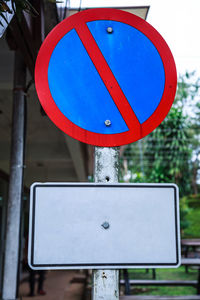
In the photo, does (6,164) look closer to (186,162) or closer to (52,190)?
(52,190)

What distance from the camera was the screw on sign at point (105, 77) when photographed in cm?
173

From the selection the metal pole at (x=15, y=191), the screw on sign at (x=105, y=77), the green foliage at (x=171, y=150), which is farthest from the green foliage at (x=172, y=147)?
the screw on sign at (x=105, y=77)

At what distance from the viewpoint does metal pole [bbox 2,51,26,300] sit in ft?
11.9

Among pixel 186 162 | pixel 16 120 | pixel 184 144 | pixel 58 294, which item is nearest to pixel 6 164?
pixel 58 294

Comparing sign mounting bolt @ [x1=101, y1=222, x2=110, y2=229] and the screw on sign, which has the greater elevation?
the screw on sign

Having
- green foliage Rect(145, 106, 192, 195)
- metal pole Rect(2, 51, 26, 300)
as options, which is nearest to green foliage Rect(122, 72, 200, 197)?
green foliage Rect(145, 106, 192, 195)

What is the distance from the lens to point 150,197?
1575mm

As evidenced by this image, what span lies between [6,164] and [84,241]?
859 cm

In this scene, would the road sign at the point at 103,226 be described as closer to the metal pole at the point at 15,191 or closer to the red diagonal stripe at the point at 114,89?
the red diagonal stripe at the point at 114,89

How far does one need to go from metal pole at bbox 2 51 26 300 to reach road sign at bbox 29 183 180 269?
7.67 feet

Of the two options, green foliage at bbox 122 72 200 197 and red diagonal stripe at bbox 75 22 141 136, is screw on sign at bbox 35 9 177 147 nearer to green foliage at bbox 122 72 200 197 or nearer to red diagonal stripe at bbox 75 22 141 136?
red diagonal stripe at bbox 75 22 141 136

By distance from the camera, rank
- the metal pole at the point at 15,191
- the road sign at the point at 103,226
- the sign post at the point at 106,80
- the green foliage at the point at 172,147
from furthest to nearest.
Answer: the green foliage at the point at 172,147 < the metal pole at the point at 15,191 < the sign post at the point at 106,80 < the road sign at the point at 103,226

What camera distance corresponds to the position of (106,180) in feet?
5.38

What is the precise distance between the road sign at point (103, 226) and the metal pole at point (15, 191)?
2336 mm
